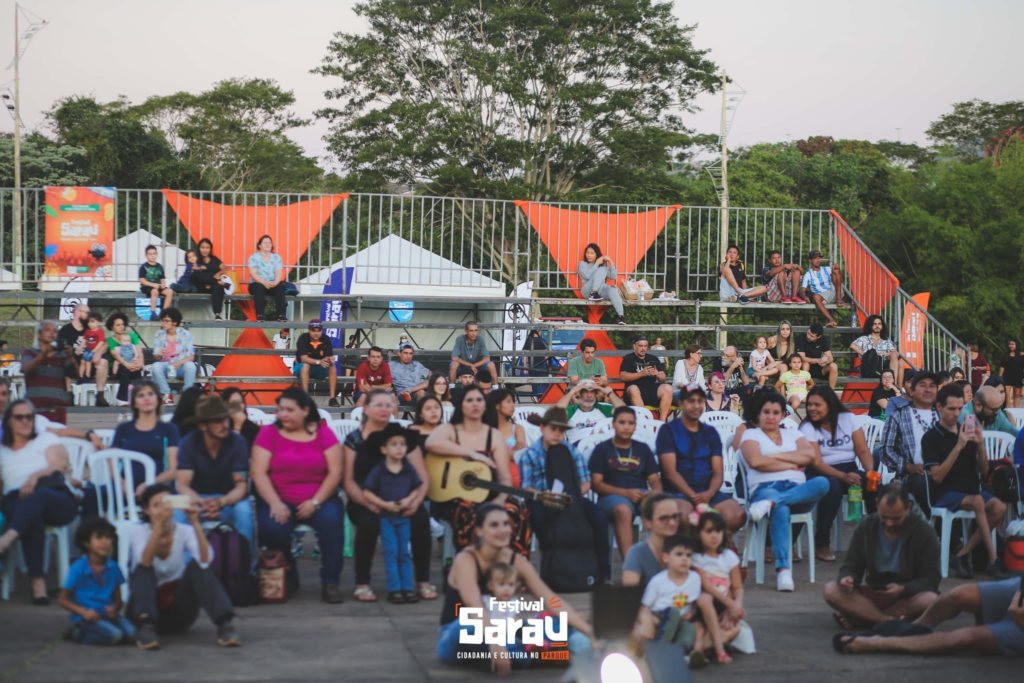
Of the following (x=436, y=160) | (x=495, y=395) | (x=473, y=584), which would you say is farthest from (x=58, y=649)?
(x=436, y=160)

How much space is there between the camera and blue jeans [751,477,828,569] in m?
8.77

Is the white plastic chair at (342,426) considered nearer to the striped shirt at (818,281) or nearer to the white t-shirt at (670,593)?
the white t-shirt at (670,593)

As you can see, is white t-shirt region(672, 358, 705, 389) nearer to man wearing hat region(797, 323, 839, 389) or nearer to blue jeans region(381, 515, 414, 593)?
man wearing hat region(797, 323, 839, 389)

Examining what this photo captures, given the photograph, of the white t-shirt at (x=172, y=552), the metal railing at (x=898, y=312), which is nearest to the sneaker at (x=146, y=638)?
the white t-shirt at (x=172, y=552)

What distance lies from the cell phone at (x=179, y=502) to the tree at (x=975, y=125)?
52022 mm

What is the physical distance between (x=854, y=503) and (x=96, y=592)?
22.2 feet

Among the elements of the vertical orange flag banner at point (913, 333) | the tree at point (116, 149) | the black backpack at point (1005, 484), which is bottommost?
the black backpack at point (1005, 484)

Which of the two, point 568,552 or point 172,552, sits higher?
point 172,552

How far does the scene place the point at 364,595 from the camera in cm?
800

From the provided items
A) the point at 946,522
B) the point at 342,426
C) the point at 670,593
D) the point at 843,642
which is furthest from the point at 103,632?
the point at 946,522

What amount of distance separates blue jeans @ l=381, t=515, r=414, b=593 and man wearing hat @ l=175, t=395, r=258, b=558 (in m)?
0.85

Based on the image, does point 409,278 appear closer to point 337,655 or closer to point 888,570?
point 888,570

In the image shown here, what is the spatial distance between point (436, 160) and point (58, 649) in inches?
1182

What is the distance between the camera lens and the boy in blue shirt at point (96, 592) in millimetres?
6633
